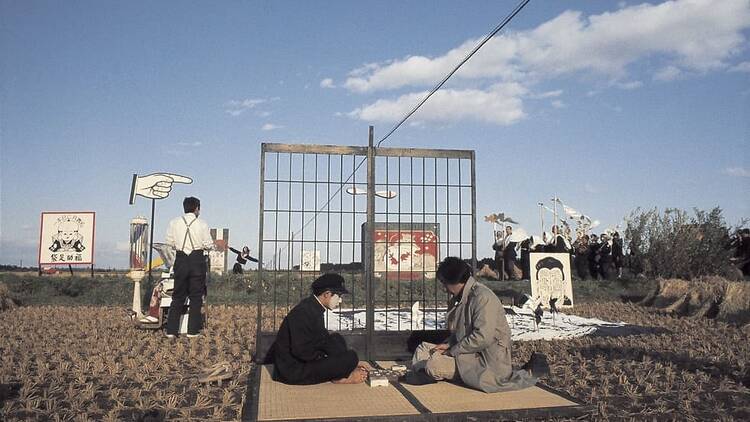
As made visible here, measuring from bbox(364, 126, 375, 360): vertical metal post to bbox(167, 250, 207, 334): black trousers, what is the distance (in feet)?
9.63

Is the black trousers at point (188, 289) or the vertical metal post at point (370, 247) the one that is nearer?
the vertical metal post at point (370, 247)

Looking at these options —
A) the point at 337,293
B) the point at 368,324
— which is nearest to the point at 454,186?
the point at 368,324

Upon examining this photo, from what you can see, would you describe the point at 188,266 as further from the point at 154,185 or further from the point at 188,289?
the point at 154,185

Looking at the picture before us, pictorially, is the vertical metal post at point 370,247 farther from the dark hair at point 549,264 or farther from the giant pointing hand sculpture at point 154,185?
the dark hair at point 549,264

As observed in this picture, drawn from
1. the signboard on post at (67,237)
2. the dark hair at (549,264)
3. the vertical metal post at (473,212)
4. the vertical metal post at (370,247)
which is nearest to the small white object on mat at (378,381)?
the vertical metal post at (370,247)

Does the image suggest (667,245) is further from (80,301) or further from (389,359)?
(80,301)

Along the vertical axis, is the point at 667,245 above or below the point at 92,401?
above

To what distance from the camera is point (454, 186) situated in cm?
792

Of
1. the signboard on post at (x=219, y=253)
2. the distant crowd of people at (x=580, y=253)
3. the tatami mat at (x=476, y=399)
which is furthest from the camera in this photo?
the signboard on post at (x=219, y=253)

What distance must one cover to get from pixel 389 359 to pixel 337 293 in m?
1.88

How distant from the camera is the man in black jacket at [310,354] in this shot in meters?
5.67

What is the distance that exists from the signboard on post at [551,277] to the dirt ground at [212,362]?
3.27 metres

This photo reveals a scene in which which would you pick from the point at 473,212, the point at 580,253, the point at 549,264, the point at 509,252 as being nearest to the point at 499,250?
the point at 509,252

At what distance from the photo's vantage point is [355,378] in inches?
228
